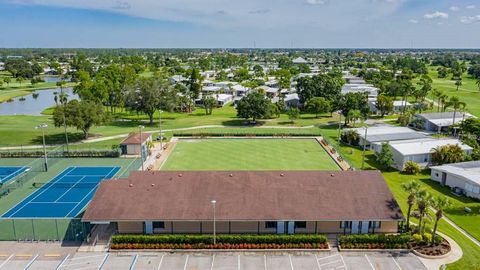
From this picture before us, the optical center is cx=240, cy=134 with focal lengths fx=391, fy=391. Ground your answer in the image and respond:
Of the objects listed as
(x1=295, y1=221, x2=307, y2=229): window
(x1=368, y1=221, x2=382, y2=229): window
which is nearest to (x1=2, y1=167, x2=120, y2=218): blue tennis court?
(x1=295, y1=221, x2=307, y2=229): window

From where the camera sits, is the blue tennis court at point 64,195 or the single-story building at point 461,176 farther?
the single-story building at point 461,176

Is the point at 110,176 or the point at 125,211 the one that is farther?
the point at 110,176

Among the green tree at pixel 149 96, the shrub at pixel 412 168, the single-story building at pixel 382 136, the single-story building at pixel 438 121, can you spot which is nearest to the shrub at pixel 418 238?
the shrub at pixel 412 168

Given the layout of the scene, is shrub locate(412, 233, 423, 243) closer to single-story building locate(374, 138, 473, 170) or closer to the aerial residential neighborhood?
the aerial residential neighborhood

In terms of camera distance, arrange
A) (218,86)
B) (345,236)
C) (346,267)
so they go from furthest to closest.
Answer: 1. (218,86)
2. (345,236)
3. (346,267)

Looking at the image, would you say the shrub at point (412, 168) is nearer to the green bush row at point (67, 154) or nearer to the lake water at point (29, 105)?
the green bush row at point (67, 154)

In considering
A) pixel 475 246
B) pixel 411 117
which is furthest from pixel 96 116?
pixel 411 117

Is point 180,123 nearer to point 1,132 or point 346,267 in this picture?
point 1,132
